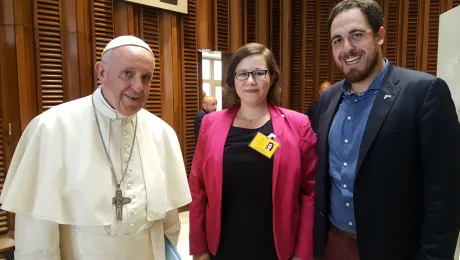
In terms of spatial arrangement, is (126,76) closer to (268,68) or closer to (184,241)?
(268,68)

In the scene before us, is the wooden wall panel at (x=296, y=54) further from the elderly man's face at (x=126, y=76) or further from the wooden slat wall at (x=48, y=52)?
the elderly man's face at (x=126, y=76)

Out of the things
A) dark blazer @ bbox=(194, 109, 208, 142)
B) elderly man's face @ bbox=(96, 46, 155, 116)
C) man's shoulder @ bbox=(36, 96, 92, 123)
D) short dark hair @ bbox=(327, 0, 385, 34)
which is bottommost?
dark blazer @ bbox=(194, 109, 208, 142)

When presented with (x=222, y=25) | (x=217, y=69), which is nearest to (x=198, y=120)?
(x=217, y=69)

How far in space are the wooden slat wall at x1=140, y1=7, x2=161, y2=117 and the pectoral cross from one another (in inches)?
127

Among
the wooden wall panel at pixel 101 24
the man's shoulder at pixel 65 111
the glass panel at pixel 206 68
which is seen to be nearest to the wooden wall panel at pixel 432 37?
the glass panel at pixel 206 68

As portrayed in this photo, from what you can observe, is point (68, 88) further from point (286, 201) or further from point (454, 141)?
point (454, 141)

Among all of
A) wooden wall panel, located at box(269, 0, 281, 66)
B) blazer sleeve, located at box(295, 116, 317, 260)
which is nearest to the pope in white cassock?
blazer sleeve, located at box(295, 116, 317, 260)

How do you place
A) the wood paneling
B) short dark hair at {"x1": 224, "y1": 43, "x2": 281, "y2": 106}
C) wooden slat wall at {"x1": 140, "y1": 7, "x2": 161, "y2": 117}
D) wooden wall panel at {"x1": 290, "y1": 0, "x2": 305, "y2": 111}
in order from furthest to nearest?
wooden wall panel at {"x1": 290, "y1": 0, "x2": 305, "y2": 111} → the wood paneling → wooden slat wall at {"x1": 140, "y1": 7, "x2": 161, "y2": 117} → short dark hair at {"x1": 224, "y1": 43, "x2": 281, "y2": 106}

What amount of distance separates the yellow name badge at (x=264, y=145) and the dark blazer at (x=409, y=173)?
453 millimetres

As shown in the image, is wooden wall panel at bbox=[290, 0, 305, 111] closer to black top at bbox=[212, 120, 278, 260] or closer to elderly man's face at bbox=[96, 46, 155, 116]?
black top at bbox=[212, 120, 278, 260]

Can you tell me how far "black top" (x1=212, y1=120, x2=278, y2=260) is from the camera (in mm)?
1738

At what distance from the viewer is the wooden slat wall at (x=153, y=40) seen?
4438 millimetres

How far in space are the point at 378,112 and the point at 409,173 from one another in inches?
10.2

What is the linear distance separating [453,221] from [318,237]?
0.57 m
